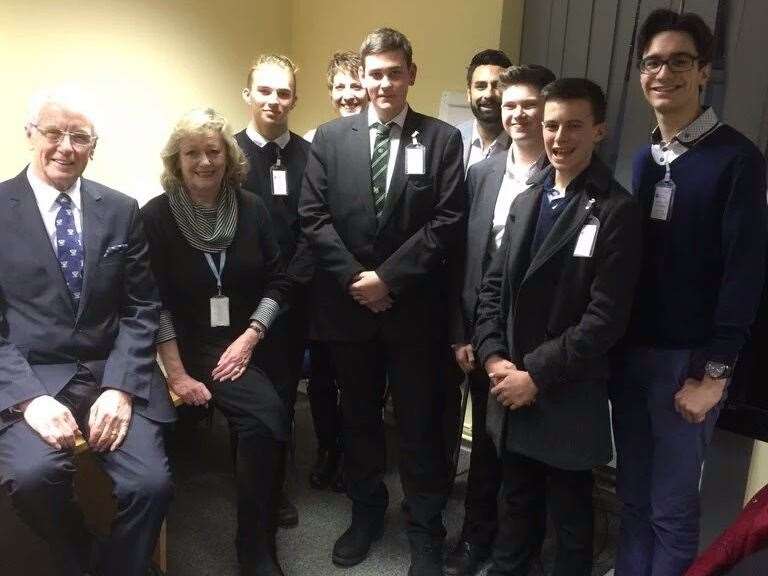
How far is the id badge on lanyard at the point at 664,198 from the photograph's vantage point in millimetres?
1613

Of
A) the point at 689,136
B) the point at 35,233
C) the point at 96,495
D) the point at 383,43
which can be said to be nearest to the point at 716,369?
the point at 689,136

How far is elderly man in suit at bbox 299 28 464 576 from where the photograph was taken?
198 centimetres

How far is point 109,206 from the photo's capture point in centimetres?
192

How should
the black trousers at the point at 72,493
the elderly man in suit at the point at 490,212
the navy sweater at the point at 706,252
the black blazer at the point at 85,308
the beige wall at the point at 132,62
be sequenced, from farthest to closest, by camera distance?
A: the beige wall at the point at 132,62
the elderly man in suit at the point at 490,212
the black blazer at the point at 85,308
the black trousers at the point at 72,493
the navy sweater at the point at 706,252

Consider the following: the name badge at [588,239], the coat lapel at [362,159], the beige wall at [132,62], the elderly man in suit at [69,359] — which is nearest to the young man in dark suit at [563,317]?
the name badge at [588,239]

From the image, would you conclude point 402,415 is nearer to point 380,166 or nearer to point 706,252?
point 380,166

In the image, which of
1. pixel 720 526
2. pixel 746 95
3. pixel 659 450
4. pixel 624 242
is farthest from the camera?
pixel 746 95

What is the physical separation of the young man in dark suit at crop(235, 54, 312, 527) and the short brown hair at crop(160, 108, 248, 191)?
0.19 m

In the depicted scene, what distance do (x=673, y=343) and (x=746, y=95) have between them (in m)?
1.24

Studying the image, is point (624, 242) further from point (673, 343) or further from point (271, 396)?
point (271, 396)

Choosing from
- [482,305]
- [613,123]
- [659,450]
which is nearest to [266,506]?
[482,305]

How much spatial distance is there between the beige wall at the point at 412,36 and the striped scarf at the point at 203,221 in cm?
146

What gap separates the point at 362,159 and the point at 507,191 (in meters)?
0.48

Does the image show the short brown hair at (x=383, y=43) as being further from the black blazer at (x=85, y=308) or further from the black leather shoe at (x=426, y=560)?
the black leather shoe at (x=426, y=560)
